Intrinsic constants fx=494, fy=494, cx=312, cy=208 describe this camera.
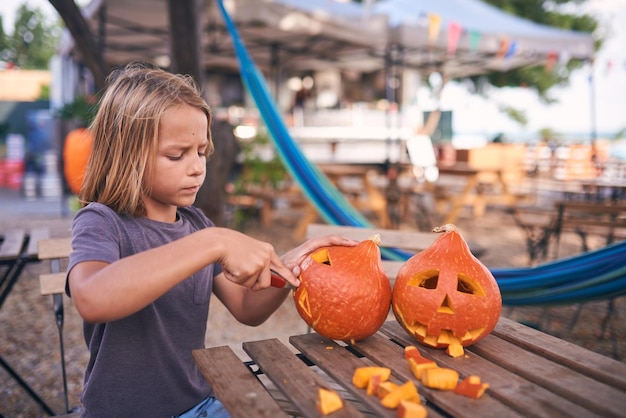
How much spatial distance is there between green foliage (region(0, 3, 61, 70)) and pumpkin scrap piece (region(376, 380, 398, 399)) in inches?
Result: 1396

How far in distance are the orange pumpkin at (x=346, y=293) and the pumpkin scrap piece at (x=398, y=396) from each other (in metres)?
0.34

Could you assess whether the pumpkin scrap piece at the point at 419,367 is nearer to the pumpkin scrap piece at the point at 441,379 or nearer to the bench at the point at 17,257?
the pumpkin scrap piece at the point at 441,379

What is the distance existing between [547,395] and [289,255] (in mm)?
746

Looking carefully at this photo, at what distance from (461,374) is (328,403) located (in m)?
0.37

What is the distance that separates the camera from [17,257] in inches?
77.7

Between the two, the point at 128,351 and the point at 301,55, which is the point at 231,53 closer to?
the point at 301,55

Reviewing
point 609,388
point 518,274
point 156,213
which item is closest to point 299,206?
point 518,274

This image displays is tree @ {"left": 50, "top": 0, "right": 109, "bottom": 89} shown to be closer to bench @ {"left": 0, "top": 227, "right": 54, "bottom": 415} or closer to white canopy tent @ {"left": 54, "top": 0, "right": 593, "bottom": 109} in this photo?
bench @ {"left": 0, "top": 227, "right": 54, "bottom": 415}

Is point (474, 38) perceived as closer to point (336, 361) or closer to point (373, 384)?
point (336, 361)

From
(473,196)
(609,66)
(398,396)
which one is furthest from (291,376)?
(609,66)

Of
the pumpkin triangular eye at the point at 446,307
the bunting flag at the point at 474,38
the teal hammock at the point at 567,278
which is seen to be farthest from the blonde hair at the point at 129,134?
the bunting flag at the point at 474,38

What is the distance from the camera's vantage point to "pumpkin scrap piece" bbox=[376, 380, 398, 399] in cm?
98

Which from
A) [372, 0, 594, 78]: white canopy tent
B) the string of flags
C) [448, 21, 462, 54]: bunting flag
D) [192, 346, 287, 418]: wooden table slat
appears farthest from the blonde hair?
[448, 21, 462, 54]: bunting flag

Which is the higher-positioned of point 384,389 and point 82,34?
point 82,34
